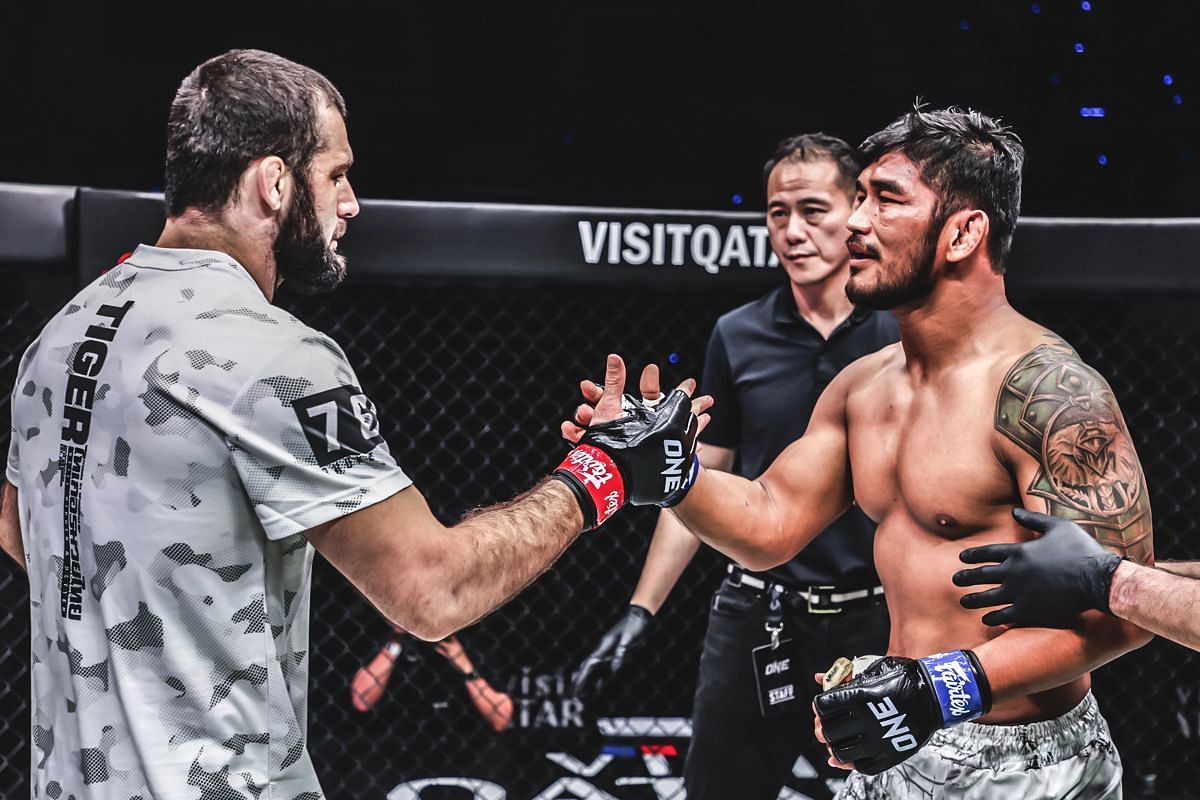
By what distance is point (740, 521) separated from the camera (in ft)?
5.71

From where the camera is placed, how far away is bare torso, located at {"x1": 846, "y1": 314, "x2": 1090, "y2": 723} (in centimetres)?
152

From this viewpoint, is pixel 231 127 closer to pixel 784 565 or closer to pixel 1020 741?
pixel 1020 741

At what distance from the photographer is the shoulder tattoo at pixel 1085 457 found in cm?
143

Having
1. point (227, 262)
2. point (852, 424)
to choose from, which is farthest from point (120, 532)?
point (852, 424)

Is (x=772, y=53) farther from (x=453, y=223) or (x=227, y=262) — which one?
(x=227, y=262)

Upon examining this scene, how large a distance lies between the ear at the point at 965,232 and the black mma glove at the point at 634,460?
0.41 m

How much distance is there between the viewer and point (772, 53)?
11.0 feet

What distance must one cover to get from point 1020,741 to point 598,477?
0.62 m

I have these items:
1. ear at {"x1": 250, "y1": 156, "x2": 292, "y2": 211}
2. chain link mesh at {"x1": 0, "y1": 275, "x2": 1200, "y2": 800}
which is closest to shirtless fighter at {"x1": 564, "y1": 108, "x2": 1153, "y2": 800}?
ear at {"x1": 250, "y1": 156, "x2": 292, "y2": 211}

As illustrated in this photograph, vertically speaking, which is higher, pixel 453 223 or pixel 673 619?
pixel 453 223

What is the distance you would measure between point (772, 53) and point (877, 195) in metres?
1.80

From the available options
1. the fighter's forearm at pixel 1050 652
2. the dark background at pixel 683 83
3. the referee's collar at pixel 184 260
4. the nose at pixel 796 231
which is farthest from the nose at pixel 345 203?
the dark background at pixel 683 83

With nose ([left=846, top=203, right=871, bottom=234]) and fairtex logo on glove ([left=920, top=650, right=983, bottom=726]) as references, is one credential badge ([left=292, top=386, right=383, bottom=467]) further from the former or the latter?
nose ([left=846, top=203, right=871, bottom=234])

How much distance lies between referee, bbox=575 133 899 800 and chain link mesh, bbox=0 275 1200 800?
13.9 inches
